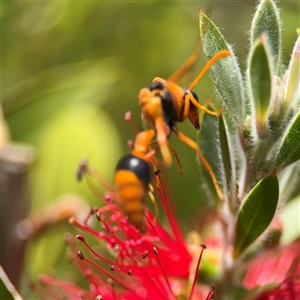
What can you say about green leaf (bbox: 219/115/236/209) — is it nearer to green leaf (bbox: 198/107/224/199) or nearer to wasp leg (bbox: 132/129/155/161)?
green leaf (bbox: 198/107/224/199)

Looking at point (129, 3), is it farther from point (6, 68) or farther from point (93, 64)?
point (6, 68)

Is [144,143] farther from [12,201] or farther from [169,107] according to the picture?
[12,201]

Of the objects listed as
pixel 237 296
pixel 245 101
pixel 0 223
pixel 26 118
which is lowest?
pixel 237 296

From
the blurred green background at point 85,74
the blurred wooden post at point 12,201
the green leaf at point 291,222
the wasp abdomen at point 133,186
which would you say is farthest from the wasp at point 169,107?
the blurred green background at point 85,74

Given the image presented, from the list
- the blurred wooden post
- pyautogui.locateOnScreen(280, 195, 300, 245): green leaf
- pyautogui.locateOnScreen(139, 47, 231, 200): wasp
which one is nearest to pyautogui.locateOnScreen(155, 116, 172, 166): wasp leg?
pyautogui.locateOnScreen(139, 47, 231, 200): wasp

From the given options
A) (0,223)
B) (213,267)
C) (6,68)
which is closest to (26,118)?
(6,68)

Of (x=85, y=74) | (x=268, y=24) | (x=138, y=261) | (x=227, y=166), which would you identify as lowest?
(x=138, y=261)

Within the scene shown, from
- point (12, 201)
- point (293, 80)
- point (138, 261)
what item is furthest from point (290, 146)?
point (12, 201)
